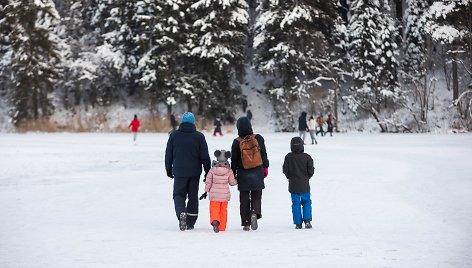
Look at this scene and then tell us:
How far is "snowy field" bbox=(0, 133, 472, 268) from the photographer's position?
7.00 m

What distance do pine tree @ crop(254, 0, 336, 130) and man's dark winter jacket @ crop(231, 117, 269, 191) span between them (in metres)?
36.9

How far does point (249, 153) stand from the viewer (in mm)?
8758

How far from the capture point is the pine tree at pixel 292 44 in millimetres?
46031

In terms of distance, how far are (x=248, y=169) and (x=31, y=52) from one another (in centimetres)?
4781

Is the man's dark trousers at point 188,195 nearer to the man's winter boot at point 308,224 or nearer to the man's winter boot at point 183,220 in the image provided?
the man's winter boot at point 183,220

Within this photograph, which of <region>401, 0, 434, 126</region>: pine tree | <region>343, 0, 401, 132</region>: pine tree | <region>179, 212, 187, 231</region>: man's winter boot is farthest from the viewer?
<region>343, 0, 401, 132</region>: pine tree

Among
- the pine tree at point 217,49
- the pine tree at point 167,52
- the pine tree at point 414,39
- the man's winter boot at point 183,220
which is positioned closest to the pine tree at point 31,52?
the pine tree at point 167,52

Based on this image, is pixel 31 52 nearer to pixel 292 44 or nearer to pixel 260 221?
pixel 292 44

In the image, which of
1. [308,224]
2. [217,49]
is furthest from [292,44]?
[308,224]

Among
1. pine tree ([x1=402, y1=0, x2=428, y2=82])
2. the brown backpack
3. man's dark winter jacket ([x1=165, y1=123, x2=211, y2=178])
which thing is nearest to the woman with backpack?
the brown backpack

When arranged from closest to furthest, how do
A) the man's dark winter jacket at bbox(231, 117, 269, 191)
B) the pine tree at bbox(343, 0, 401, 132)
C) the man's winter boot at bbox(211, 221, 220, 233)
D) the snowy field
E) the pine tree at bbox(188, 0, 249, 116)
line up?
the snowy field, the man's winter boot at bbox(211, 221, 220, 233), the man's dark winter jacket at bbox(231, 117, 269, 191), the pine tree at bbox(343, 0, 401, 132), the pine tree at bbox(188, 0, 249, 116)

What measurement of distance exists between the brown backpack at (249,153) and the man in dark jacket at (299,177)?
0.52 m

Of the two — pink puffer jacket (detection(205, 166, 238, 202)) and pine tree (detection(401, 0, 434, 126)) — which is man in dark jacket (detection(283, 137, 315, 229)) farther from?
pine tree (detection(401, 0, 434, 126))

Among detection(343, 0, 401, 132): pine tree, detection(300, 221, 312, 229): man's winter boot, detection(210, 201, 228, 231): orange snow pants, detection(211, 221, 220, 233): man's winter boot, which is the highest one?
detection(343, 0, 401, 132): pine tree
